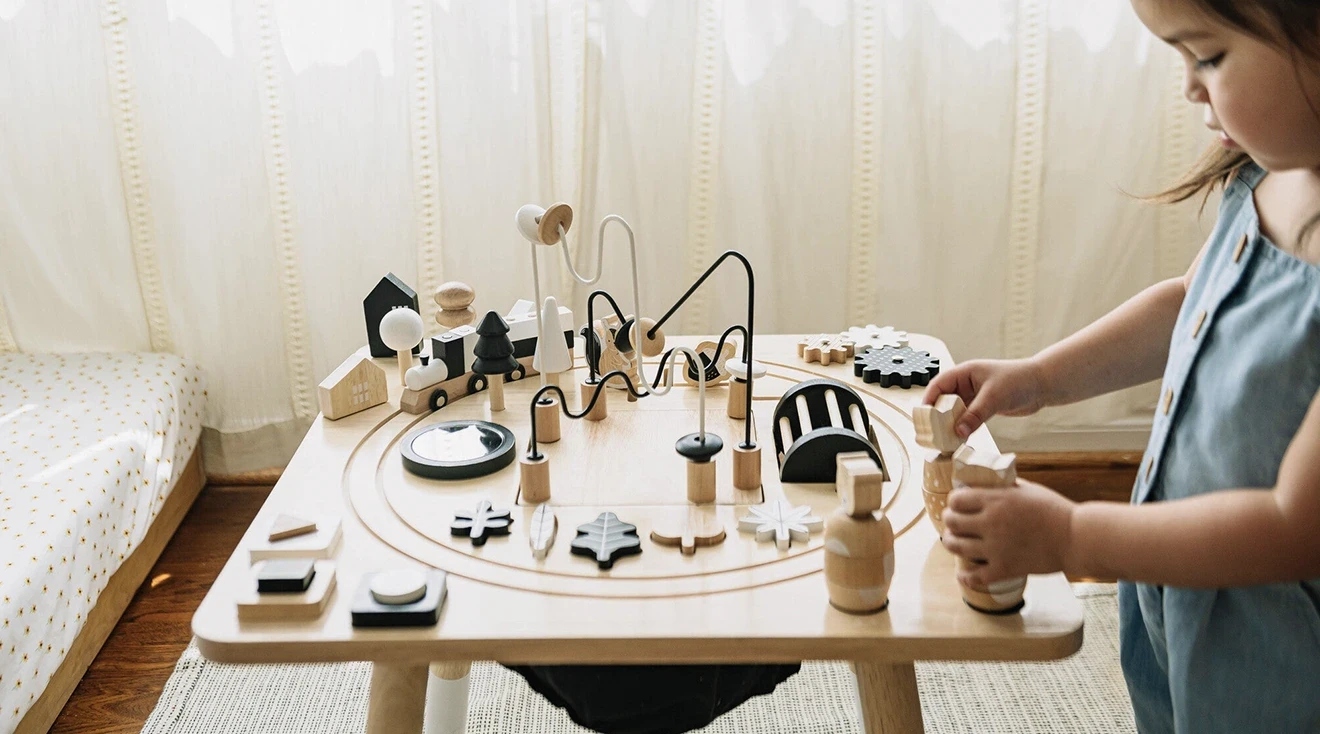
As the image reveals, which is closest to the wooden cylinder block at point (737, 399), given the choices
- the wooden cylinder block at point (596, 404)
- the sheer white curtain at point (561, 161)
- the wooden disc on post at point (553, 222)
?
the wooden cylinder block at point (596, 404)

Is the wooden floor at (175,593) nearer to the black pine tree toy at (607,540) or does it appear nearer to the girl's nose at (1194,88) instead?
the black pine tree toy at (607,540)

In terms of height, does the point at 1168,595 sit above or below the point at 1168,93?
below

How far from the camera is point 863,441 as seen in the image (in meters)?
0.87

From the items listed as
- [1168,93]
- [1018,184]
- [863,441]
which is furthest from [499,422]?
[1168,93]

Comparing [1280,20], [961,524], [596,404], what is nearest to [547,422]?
[596,404]

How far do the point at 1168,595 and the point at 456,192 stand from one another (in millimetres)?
1239

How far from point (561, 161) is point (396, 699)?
1080 millimetres

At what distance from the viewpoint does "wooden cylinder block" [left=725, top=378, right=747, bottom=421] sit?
102 centimetres

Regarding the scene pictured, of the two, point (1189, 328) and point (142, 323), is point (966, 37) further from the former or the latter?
point (142, 323)

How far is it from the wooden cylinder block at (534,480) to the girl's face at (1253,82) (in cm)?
53

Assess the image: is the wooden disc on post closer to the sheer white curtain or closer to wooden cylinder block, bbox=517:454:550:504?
wooden cylinder block, bbox=517:454:550:504

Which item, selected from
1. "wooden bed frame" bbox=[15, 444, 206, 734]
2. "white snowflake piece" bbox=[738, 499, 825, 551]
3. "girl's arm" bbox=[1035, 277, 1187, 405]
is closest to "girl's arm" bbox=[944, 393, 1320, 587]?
"white snowflake piece" bbox=[738, 499, 825, 551]

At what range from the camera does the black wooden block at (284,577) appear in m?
0.72

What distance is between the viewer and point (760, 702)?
1.38 m
